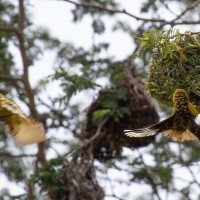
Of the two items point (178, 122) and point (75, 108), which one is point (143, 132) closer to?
point (178, 122)

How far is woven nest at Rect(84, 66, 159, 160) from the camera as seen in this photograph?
407 cm

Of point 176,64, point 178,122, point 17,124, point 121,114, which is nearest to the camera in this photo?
point 17,124

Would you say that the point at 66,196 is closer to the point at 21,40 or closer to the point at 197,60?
the point at 21,40

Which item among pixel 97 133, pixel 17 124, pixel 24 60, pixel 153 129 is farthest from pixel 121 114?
pixel 17 124

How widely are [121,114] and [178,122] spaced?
6.71 ft

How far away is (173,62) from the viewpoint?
2188mm

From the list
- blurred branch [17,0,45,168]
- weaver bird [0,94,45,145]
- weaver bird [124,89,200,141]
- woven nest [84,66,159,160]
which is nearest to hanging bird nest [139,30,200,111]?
weaver bird [124,89,200,141]

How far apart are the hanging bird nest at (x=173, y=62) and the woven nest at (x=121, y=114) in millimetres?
1799

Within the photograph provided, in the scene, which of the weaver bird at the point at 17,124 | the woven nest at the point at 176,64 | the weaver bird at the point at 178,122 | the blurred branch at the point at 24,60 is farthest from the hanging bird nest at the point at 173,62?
the blurred branch at the point at 24,60

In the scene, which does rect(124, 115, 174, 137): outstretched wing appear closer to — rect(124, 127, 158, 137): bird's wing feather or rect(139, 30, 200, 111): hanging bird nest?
rect(124, 127, 158, 137): bird's wing feather

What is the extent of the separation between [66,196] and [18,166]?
1045mm

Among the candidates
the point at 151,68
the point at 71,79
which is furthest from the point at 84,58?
the point at 151,68

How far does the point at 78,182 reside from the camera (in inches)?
151

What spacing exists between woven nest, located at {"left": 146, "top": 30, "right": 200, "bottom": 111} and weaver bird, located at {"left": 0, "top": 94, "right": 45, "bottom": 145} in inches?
23.4
